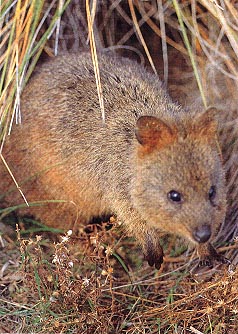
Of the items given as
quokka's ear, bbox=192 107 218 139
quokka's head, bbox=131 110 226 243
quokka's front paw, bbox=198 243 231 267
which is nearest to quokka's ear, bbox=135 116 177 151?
quokka's head, bbox=131 110 226 243

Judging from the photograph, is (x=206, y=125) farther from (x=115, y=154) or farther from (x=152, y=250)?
(x=152, y=250)

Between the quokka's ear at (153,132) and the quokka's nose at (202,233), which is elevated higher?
the quokka's ear at (153,132)

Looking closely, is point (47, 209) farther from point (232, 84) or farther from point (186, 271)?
point (232, 84)

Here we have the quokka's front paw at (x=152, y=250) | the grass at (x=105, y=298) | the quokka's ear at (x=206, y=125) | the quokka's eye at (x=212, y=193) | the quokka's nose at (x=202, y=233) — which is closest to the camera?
the quokka's nose at (x=202, y=233)

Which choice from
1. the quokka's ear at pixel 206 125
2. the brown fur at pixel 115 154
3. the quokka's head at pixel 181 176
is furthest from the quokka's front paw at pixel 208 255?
the quokka's ear at pixel 206 125

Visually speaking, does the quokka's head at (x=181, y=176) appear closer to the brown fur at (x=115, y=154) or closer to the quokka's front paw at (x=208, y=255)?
the brown fur at (x=115, y=154)

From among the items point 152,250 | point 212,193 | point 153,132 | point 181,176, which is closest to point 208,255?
point 152,250

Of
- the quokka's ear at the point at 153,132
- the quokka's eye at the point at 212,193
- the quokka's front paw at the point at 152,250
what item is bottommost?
the quokka's front paw at the point at 152,250
